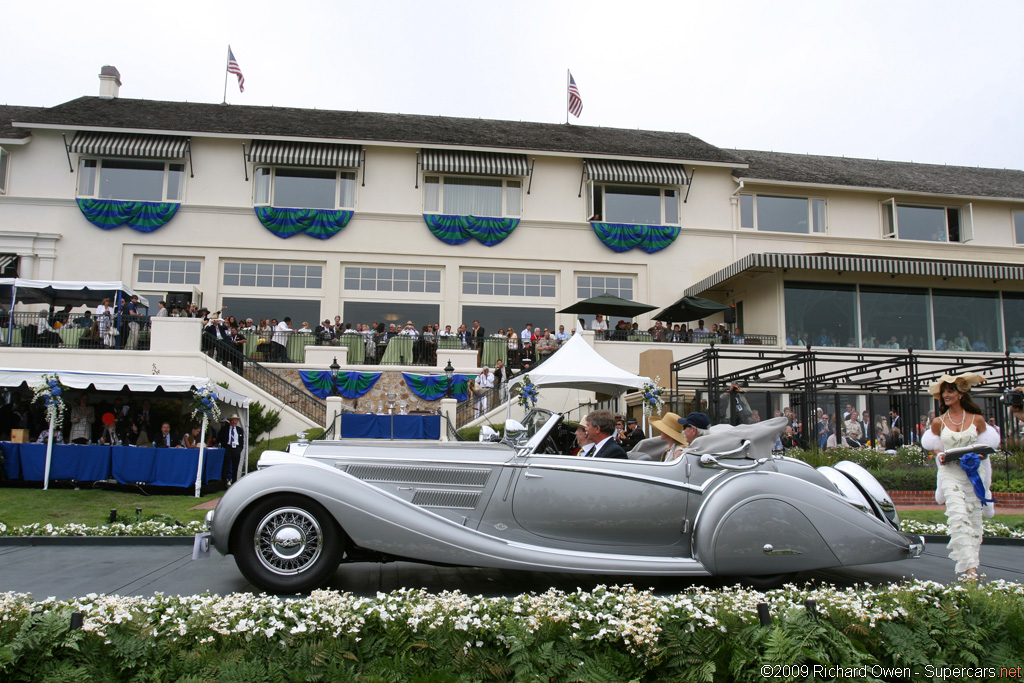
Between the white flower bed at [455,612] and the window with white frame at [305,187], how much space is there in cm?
2327

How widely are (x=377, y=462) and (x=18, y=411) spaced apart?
15407 mm

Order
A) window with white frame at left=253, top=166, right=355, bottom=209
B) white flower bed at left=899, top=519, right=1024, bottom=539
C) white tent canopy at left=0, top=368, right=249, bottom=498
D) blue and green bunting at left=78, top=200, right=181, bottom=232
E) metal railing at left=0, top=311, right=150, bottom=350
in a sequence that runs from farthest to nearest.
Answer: window with white frame at left=253, top=166, right=355, bottom=209, blue and green bunting at left=78, top=200, right=181, bottom=232, metal railing at left=0, top=311, right=150, bottom=350, white tent canopy at left=0, top=368, right=249, bottom=498, white flower bed at left=899, top=519, right=1024, bottom=539

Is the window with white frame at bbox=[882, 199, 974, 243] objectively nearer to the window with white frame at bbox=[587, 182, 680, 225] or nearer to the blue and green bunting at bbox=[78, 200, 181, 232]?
the window with white frame at bbox=[587, 182, 680, 225]

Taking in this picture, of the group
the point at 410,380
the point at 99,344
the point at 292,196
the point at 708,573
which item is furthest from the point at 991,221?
the point at 99,344

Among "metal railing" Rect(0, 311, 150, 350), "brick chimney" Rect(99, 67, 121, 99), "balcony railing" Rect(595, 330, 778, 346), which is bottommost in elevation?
"metal railing" Rect(0, 311, 150, 350)

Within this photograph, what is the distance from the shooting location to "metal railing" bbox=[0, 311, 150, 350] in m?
19.0

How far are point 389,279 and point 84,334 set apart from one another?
10092 mm

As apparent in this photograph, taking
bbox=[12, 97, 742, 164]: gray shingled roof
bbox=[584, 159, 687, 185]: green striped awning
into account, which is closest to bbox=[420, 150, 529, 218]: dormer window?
bbox=[12, 97, 742, 164]: gray shingled roof

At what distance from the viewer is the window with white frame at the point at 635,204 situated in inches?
1072

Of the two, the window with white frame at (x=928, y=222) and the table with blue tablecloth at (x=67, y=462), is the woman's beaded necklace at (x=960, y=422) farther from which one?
the window with white frame at (x=928, y=222)

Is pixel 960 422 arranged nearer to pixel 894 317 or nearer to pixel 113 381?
pixel 113 381

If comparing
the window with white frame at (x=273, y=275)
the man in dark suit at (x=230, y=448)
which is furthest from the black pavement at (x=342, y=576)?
the window with white frame at (x=273, y=275)

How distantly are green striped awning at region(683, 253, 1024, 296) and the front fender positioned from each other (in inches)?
763

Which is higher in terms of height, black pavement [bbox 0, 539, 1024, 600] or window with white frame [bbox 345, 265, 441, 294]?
window with white frame [bbox 345, 265, 441, 294]
